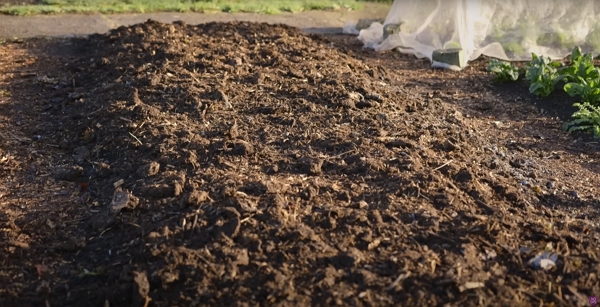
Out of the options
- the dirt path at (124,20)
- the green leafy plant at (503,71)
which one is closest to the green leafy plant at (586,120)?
the green leafy plant at (503,71)

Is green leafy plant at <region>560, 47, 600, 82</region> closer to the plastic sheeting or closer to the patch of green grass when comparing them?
the plastic sheeting

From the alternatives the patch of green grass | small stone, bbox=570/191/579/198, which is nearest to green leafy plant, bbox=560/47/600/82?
small stone, bbox=570/191/579/198

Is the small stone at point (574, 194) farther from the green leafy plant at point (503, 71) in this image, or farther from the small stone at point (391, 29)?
the small stone at point (391, 29)

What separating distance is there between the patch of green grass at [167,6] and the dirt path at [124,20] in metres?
0.18

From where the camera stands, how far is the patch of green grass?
10.1 metres

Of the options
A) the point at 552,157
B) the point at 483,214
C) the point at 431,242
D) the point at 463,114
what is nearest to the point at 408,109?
the point at 463,114

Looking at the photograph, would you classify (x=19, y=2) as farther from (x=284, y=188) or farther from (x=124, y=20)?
(x=284, y=188)

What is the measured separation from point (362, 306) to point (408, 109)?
2.88 metres

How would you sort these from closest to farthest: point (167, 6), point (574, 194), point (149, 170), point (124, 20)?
1. point (149, 170)
2. point (574, 194)
3. point (124, 20)
4. point (167, 6)

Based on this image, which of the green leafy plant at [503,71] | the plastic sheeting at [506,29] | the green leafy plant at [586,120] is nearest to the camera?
the green leafy plant at [586,120]

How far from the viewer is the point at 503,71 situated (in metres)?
7.03

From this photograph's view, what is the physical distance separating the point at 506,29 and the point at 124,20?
5237 millimetres

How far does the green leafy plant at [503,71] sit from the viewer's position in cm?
698

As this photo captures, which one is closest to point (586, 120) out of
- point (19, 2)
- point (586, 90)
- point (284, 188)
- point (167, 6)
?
point (586, 90)
